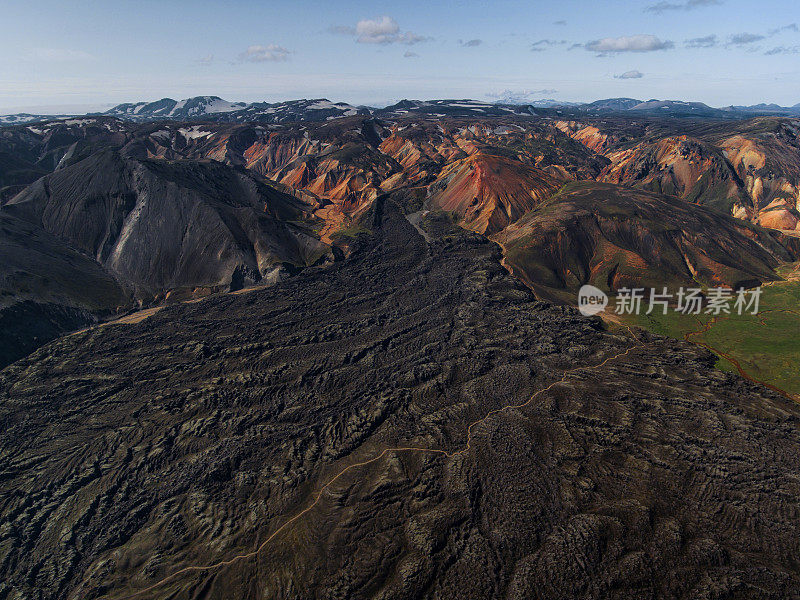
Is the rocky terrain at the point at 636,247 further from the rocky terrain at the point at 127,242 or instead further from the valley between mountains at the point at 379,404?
the rocky terrain at the point at 127,242

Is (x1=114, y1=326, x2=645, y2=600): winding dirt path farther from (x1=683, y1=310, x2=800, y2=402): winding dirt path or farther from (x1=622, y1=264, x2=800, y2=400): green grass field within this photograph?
(x1=622, y1=264, x2=800, y2=400): green grass field

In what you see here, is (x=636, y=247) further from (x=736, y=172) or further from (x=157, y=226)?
(x=157, y=226)

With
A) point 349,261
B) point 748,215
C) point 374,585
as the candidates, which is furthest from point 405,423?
point 748,215

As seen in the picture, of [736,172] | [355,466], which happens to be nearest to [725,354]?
[355,466]

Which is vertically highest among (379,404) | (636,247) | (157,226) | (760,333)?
(157,226)

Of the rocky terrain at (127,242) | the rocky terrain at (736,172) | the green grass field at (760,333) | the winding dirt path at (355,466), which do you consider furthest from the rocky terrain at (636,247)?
the rocky terrain at (127,242)

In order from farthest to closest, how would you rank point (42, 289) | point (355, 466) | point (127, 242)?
point (127, 242) → point (42, 289) → point (355, 466)

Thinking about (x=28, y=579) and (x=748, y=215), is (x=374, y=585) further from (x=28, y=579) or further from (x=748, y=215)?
(x=748, y=215)
